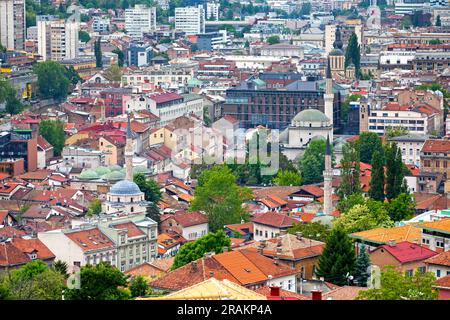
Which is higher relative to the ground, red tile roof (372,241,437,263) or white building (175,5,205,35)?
white building (175,5,205,35)

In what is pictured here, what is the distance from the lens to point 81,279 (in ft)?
45.9

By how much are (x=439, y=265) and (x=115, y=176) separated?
52.9 ft

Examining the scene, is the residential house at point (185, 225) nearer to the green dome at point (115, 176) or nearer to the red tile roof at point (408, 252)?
the green dome at point (115, 176)

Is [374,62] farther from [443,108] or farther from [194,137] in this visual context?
[194,137]

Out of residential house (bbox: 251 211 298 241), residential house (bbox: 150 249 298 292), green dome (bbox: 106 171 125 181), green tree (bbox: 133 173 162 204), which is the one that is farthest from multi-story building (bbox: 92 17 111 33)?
residential house (bbox: 150 249 298 292)

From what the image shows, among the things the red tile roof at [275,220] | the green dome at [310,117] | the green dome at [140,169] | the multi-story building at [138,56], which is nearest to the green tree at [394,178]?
the red tile roof at [275,220]

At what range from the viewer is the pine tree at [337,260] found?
1797cm

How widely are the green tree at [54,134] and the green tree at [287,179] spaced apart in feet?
27.2

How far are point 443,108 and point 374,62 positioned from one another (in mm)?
19567

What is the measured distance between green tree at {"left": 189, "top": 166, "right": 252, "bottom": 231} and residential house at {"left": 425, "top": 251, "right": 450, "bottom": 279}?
33.3ft

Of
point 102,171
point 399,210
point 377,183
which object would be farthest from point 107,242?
point 102,171

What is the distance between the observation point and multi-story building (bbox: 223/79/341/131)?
162ft

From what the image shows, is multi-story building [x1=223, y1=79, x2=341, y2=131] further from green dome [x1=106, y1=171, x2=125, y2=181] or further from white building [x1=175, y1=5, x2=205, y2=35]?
white building [x1=175, y1=5, x2=205, y2=35]

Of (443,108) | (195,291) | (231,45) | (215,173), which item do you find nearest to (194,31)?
(231,45)
